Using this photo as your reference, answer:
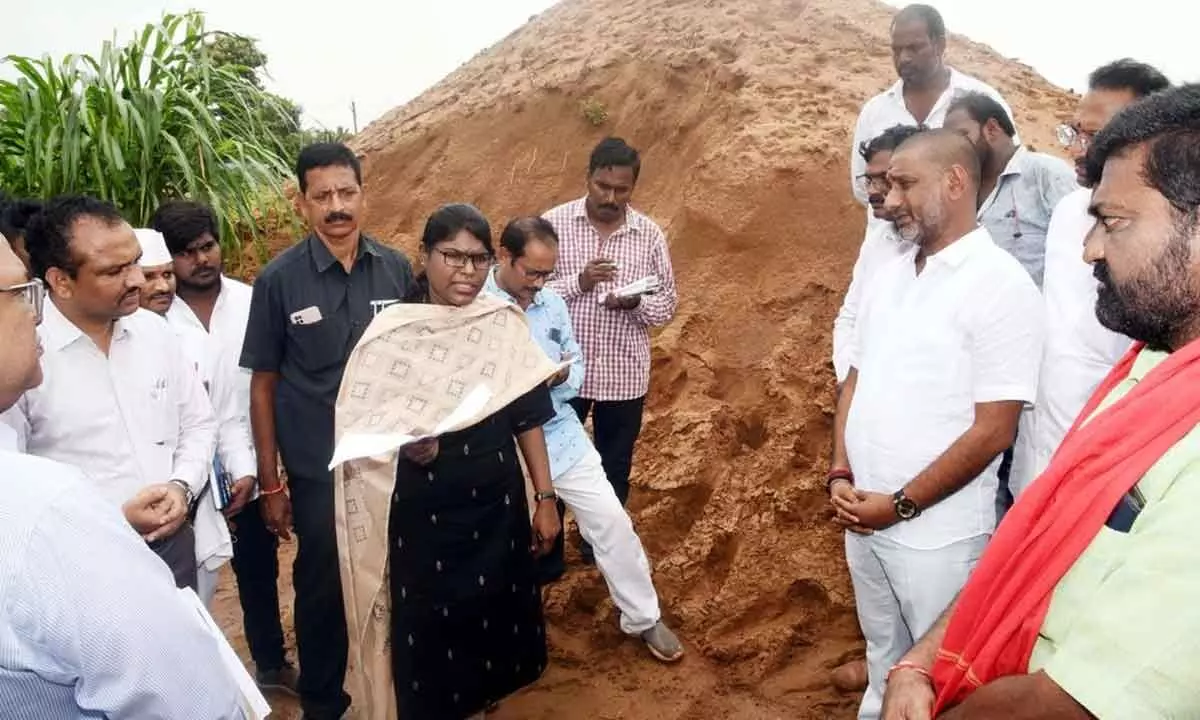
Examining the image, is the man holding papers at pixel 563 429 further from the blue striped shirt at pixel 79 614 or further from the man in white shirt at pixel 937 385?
the blue striped shirt at pixel 79 614

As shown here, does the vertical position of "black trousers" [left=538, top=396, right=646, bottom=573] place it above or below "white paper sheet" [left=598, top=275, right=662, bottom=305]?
below

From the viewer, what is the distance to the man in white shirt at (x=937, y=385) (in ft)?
7.36

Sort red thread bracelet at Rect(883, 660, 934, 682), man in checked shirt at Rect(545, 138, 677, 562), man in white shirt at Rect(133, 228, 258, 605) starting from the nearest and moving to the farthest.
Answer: red thread bracelet at Rect(883, 660, 934, 682), man in white shirt at Rect(133, 228, 258, 605), man in checked shirt at Rect(545, 138, 677, 562)

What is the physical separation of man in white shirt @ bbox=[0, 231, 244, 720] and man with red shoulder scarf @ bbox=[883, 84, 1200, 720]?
1219 mm

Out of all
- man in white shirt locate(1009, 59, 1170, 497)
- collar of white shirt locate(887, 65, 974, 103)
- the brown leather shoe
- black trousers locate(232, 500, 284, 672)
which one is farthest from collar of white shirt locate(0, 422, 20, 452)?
collar of white shirt locate(887, 65, 974, 103)

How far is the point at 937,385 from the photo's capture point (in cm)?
230

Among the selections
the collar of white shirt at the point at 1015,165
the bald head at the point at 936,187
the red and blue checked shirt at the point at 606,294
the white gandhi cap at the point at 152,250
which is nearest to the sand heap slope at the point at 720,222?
the red and blue checked shirt at the point at 606,294

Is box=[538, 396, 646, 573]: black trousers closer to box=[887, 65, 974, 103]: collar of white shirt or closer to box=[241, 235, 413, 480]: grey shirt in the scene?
box=[241, 235, 413, 480]: grey shirt

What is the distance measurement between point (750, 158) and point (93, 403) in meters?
4.22

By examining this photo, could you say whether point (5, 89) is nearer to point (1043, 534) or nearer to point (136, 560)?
point (136, 560)

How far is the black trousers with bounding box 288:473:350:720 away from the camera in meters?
2.94

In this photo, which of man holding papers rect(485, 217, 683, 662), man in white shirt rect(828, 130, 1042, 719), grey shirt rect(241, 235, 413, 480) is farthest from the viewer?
man holding papers rect(485, 217, 683, 662)

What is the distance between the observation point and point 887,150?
3.06 metres

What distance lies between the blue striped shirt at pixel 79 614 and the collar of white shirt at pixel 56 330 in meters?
1.30
